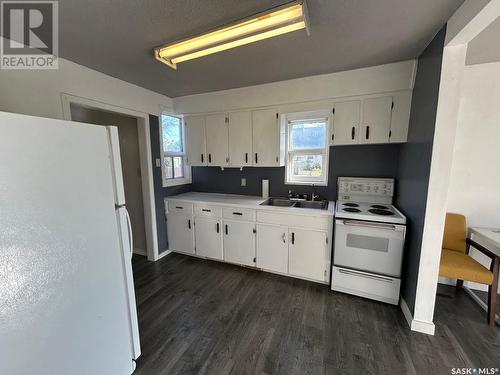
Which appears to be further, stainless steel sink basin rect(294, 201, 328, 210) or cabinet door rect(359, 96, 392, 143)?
stainless steel sink basin rect(294, 201, 328, 210)

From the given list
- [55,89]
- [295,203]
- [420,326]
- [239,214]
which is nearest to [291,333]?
[420,326]

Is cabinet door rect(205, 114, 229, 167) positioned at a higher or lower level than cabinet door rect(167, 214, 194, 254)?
higher

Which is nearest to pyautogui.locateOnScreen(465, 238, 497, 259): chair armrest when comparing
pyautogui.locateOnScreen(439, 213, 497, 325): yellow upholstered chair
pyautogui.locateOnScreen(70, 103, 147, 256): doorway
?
pyautogui.locateOnScreen(439, 213, 497, 325): yellow upholstered chair

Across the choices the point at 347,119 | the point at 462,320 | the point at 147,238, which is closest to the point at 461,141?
the point at 347,119

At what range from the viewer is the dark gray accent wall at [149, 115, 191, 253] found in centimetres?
294

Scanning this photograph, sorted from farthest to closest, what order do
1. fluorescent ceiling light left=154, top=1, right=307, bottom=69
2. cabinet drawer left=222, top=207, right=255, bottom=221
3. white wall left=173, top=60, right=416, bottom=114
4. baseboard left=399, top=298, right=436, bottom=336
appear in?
cabinet drawer left=222, top=207, right=255, bottom=221 → white wall left=173, top=60, right=416, bottom=114 → baseboard left=399, top=298, right=436, bottom=336 → fluorescent ceiling light left=154, top=1, right=307, bottom=69

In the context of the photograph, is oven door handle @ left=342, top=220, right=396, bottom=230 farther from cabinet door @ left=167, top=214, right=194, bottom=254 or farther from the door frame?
the door frame

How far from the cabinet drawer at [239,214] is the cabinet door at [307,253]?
0.52 metres

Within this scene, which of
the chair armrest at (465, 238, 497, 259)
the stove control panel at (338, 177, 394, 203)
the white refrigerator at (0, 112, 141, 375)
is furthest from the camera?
the stove control panel at (338, 177, 394, 203)

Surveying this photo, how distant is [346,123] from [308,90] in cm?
60

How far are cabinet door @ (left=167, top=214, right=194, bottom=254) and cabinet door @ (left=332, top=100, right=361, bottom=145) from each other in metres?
2.23

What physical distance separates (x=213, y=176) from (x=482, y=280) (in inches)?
128

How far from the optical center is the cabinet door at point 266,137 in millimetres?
2688

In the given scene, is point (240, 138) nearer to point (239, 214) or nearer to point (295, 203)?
point (239, 214)
